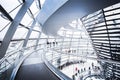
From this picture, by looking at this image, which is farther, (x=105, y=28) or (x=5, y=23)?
(x=105, y=28)

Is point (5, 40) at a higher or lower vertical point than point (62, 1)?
lower

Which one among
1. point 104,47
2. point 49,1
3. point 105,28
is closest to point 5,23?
point 49,1

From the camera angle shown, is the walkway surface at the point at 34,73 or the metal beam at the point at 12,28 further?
the metal beam at the point at 12,28

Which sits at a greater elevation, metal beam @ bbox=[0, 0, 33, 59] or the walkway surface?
metal beam @ bbox=[0, 0, 33, 59]

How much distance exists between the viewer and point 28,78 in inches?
112

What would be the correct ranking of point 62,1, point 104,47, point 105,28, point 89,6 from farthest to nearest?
point 104,47, point 105,28, point 89,6, point 62,1

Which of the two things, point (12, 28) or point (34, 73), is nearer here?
point (34, 73)

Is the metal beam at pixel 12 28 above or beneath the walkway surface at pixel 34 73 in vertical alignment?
above

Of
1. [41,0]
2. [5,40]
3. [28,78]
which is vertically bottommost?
[28,78]

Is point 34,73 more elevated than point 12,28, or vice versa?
point 12,28

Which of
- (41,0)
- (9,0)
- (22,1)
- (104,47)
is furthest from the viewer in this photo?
(104,47)

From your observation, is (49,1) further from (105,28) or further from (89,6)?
(105,28)

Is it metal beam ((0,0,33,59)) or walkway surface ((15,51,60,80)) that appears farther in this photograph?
metal beam ((0,0,33,59))

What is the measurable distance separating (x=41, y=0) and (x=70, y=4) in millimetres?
4190
